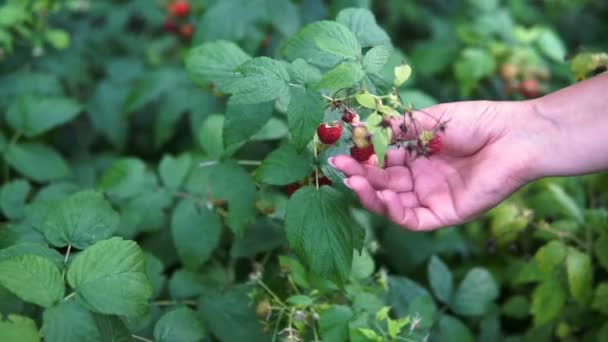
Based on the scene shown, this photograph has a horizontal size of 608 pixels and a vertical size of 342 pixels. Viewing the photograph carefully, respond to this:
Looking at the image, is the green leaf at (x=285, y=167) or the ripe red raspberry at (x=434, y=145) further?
the green leaf at (x=285, y=167)

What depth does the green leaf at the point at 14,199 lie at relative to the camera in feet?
6.00

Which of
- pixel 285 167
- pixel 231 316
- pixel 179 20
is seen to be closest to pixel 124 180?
pixel 231 316

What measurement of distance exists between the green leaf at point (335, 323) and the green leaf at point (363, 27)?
26.7 inches

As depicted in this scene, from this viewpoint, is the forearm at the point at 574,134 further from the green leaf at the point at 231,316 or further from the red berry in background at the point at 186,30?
the red berry in background at the point at 186,30

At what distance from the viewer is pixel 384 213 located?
1.40m

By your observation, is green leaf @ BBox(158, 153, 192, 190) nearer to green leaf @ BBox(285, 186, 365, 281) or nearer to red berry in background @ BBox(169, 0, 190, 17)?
green leaf @ BBox(285, 186, 365, 281)

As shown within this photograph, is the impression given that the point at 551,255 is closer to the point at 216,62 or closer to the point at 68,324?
the point at 216,62

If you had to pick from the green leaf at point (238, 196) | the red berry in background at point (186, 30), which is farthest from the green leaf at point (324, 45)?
the red berry in background at point (186, 30)

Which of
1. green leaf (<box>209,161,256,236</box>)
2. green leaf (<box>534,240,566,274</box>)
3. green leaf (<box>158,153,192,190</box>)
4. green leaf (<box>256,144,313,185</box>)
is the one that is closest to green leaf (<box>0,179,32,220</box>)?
green leaf (<box>158,153,192,190</box>)

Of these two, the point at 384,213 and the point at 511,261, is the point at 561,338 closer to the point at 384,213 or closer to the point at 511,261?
the point at 511,261

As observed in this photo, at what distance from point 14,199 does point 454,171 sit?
53.4 inches

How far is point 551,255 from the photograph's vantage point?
1.86 meters

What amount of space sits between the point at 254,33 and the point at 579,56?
120 cm

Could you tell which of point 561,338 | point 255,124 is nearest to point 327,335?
point 255,124
